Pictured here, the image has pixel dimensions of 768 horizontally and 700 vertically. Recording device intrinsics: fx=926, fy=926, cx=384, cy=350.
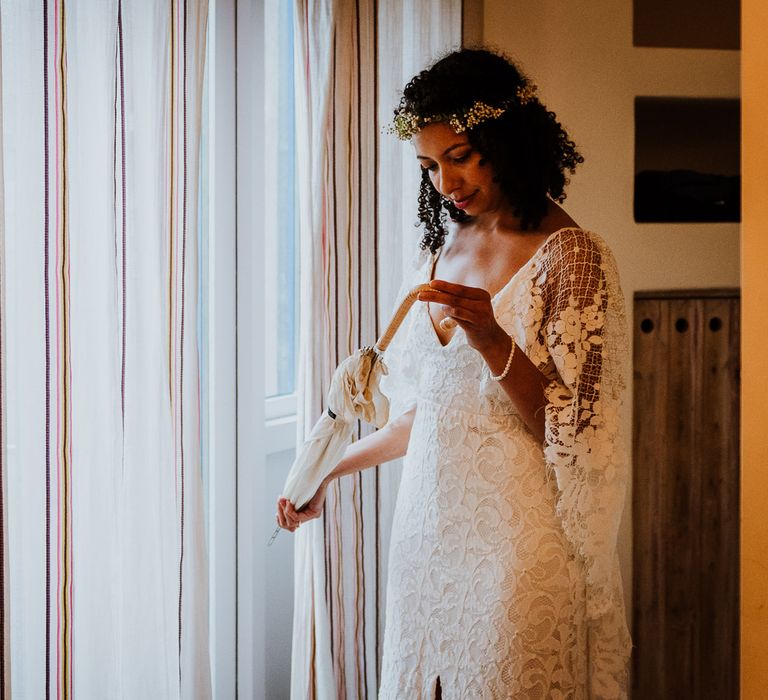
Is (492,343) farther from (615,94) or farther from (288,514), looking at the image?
(615,94)

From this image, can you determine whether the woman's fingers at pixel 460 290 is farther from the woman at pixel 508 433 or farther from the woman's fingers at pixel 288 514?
the woman's fingers at pixel 288 514

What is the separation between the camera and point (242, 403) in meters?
2.18

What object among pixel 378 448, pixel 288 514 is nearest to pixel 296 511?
pixel 288 514

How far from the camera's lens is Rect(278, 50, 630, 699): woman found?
1.44 metres

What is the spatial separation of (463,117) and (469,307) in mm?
380

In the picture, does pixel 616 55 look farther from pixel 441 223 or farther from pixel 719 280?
pixel 441 223

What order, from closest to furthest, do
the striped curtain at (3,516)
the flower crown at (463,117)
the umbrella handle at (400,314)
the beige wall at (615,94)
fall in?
the striped curtain at (3,516), the umbrella handle at (400,314), the flower crown at (463,117), the beige wall at (615,94)

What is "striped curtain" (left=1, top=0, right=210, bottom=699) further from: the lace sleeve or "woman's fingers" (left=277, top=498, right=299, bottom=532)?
the lace sleeve

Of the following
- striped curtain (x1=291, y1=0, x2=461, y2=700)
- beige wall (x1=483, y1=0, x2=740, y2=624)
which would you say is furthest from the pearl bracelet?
beige wall (x1=483, y1=0, x2=740, y2=624)

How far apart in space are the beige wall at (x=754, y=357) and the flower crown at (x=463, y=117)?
0.54m

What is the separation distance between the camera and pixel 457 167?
1572mm

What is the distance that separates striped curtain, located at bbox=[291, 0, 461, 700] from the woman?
49 centimetres

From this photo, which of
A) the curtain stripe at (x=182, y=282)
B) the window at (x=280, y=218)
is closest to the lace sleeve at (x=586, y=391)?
the curtain stripe at (x=182, y=282)

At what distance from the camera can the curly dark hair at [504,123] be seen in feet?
5.10
